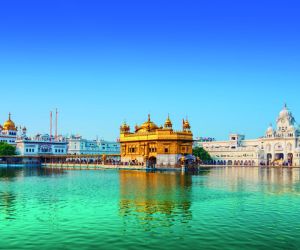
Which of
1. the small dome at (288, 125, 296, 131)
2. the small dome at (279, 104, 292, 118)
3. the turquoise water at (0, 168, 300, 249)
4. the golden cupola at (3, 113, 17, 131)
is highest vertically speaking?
the small dome at (279, 104, 292, 118)

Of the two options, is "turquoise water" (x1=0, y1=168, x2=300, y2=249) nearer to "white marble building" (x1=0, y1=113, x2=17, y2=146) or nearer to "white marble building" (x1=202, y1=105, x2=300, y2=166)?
"white marble building" (x1=202, y1=105, x2=300, y2=166)

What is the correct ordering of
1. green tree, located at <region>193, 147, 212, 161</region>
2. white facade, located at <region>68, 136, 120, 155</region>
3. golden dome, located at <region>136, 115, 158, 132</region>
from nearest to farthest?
golden dome, located at <region>136, 115, 158, 132</region>
green tree, located at <region>193, 147, 212, 161</region>
white facade, located at <region>68, 136, 120, 155</region>

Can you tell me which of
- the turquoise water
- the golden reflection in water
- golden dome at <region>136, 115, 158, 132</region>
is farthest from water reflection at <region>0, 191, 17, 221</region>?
golden dome at <region>136, 115, 158, 132</region>

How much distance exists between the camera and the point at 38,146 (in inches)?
4889

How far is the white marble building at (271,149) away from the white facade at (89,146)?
122 ft

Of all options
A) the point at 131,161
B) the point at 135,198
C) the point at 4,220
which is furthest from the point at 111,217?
the point at 131,161

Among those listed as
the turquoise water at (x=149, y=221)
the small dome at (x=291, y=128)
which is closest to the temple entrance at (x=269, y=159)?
the small dome at (x=291, y=128)

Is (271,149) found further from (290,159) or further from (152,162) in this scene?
(152,162)

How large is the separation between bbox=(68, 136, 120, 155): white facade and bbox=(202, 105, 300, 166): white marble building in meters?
37.1

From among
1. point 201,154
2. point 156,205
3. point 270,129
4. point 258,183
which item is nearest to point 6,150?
point 201,154

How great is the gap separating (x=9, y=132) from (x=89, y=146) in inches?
1159

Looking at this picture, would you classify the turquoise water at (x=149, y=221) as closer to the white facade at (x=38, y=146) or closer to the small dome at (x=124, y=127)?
the small dome at (x=124, y=127)

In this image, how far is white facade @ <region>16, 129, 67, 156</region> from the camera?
395 feet

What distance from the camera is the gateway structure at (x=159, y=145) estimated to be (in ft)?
256
